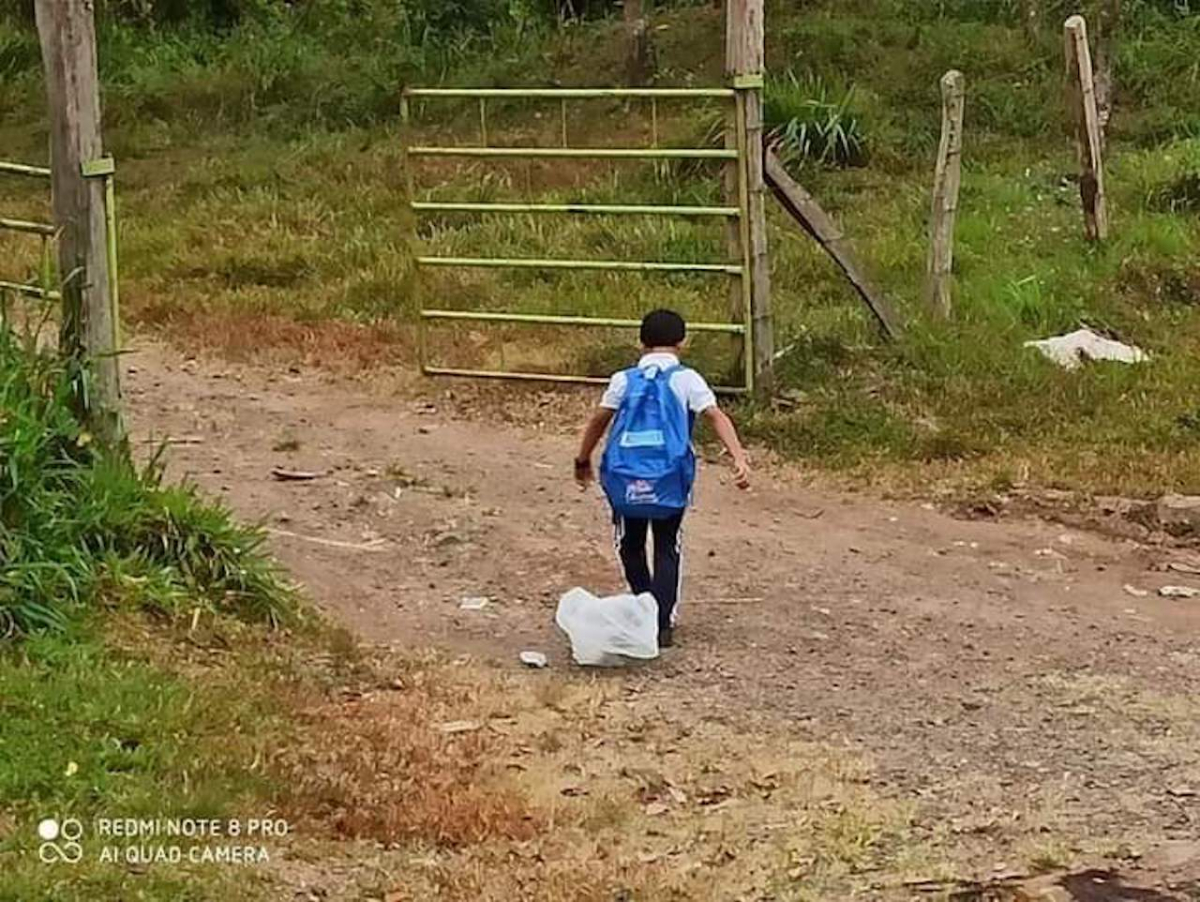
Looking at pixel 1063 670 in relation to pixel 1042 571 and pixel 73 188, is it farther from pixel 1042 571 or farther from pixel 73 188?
pixel 73 188

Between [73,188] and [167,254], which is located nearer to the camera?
[73,188]

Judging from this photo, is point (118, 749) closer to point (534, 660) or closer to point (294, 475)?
point (534, 660)

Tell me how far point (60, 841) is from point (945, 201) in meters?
6.02

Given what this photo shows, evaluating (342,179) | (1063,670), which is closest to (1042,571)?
(1063,670)

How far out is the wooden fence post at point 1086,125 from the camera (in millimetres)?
9914

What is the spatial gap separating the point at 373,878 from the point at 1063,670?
92.9 inches

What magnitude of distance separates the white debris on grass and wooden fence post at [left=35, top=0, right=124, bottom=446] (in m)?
4.32

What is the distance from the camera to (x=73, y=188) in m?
5.86

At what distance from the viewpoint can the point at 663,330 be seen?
564 centimetres

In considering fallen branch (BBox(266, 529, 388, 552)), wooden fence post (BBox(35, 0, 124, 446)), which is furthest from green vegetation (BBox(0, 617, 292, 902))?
fallen branch (BBox(266, 529, 388, 552))

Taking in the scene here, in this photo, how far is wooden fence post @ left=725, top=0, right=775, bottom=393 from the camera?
26.1 feet

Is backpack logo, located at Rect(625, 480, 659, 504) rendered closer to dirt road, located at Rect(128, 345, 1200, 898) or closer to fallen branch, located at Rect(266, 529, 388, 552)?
dirt road, located at Rect(128, 345, 1200, 898)

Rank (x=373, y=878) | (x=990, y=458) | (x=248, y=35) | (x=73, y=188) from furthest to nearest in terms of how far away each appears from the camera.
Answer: (x=248, y=35), (x=990, y=458), (x=73, y=188), (x=373, y=878)

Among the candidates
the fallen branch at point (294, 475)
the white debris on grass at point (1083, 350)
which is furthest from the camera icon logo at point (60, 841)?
the white debris on grass at point (1083, 350)
